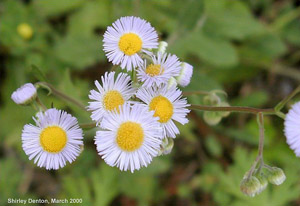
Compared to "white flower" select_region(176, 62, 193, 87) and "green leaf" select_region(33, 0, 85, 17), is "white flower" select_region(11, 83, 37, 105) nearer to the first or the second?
"white flower" select_region(176, 62, 193, 87)

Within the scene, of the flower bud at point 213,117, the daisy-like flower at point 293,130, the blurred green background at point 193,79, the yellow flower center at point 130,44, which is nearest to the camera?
the daisy-like flower at point 293,130

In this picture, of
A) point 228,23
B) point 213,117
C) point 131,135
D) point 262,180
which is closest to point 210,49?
point 228,23

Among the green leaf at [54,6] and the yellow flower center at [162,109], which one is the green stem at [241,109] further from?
the green leaf at [54,6]

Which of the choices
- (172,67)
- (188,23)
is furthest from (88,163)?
(172,67)

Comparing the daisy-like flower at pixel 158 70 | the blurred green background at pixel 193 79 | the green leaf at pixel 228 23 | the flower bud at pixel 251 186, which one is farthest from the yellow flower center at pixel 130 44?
the green leaf at pixel 228 23

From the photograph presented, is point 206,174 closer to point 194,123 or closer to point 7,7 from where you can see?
point 194,123

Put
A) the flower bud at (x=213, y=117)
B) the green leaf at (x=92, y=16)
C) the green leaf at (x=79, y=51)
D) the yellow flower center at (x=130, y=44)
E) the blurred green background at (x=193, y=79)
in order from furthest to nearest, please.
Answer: the green leaf at (x=92, y=16)
the green leaf at (x=79, y=51)
the blurred green background at (x=193, y=79)
the flower bud at (x=213, y=117)
the yellow flower center at (x=130, y=44)

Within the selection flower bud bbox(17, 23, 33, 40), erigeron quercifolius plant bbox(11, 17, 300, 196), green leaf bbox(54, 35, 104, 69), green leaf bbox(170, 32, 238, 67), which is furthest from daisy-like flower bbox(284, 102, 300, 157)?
flower bud bbox(17, 23, 33, 40)
